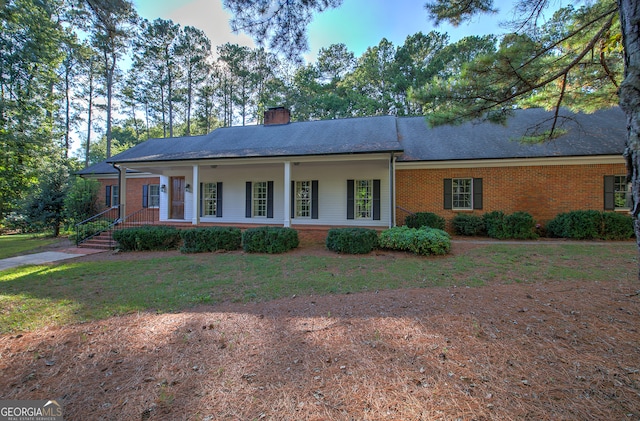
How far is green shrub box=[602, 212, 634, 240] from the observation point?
8.96 metres

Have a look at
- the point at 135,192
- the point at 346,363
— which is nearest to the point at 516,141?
the point at 346,363

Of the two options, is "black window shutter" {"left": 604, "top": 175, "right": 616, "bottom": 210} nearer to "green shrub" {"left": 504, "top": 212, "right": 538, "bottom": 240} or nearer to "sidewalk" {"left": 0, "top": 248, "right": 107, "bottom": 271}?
"green shrub" {"left": 504, "top": 212, "right": 538, "bottom": 240}

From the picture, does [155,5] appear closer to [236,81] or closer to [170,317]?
[170,317]

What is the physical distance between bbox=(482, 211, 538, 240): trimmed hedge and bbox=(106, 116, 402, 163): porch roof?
15.7ft

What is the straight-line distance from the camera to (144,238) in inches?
376

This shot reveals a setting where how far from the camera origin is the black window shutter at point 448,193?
11.5 meters

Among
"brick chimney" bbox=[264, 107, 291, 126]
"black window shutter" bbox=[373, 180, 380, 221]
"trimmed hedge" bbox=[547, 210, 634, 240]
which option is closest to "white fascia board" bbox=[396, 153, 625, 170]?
"black window shutter" bbox=[373, 180, 380, 221]

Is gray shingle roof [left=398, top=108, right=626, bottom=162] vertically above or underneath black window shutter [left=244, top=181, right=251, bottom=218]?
above

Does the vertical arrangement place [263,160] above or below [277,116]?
below

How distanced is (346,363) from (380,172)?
966 centimetres

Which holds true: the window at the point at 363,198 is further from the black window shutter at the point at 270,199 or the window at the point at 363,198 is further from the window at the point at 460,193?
the black window shutter at the point at 270,199

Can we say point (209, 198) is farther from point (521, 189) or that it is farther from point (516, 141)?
point (521, 189)

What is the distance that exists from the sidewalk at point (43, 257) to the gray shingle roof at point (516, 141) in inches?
498

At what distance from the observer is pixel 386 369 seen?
2492 millimetres
